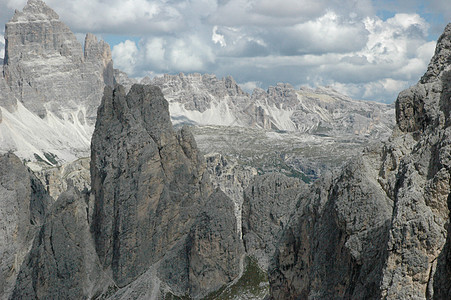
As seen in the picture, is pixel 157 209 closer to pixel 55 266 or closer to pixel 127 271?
pixel 127 271

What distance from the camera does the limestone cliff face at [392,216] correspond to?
16.3 meters

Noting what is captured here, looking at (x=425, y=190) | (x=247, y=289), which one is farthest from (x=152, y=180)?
(x=425, y=190)

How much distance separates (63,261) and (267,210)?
34467 mm

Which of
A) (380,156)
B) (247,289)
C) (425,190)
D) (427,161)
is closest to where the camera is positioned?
(425,190)

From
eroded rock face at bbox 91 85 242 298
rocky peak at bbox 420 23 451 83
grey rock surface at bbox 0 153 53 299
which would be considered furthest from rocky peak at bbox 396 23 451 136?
grey rock surface at bbox 0 153 53 299

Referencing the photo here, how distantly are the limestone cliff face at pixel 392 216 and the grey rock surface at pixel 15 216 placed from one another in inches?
2535

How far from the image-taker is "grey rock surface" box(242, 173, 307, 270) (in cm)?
8306

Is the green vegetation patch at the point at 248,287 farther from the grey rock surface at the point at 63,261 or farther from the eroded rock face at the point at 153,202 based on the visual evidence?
the grey rock surface at the point at 63,261

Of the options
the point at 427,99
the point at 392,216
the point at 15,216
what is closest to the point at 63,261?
the point at 15,216

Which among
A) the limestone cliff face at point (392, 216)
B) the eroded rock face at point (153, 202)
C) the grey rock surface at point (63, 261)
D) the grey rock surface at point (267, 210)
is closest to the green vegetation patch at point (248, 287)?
the eroded rock face at point (153, 202)

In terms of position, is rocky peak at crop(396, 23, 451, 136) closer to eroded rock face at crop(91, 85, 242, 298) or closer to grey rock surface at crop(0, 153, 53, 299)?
eroded rock face at crop(91, 85, 242, 298)

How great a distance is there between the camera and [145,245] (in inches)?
3489

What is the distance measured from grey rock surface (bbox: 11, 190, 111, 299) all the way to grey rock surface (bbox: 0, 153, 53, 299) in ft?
6.76

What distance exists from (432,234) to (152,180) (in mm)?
77951
